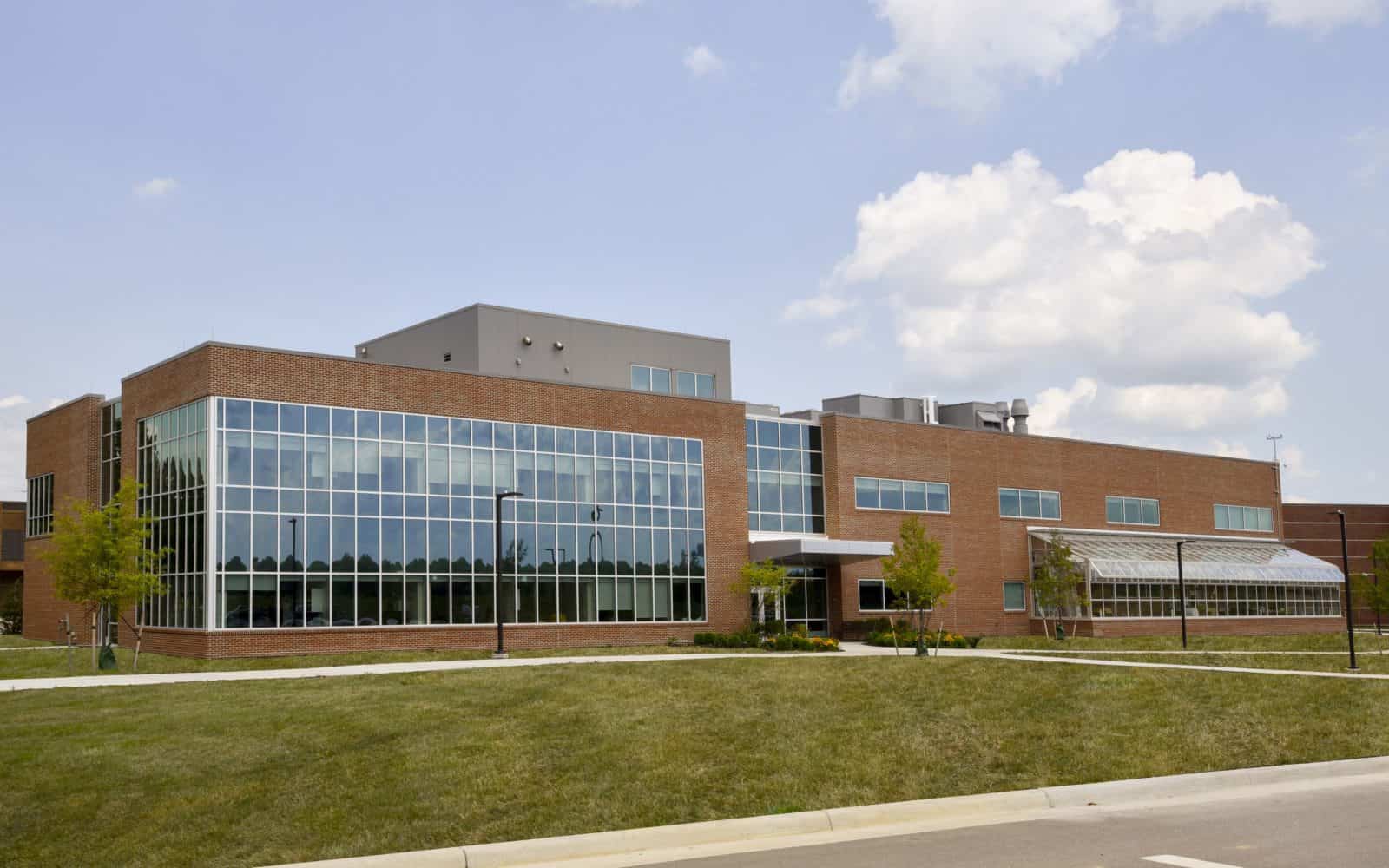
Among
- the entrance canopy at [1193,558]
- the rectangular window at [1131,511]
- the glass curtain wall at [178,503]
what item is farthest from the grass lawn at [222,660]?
the rectangular window at [1131,511]

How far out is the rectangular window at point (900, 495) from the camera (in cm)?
5338

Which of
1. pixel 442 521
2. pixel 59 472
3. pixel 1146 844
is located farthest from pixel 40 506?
pixel 1146 844

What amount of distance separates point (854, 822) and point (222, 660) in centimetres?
2712

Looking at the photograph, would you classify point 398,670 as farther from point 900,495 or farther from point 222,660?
point 900,495

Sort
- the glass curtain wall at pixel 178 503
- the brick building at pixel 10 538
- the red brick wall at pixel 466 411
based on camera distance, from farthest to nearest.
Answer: the brick building at pixel 10 538
the red brick wall at pixel 466 411
the glass curtain wall at pixel 178 503

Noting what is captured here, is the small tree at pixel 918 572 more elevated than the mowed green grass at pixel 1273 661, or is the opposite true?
the small tree at pixel 918 572

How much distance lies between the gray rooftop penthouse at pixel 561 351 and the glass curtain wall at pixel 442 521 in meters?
3.43

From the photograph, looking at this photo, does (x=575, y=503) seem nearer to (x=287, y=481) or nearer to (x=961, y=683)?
(x=287, y=481)

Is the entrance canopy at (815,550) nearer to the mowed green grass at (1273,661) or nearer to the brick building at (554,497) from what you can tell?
the brick building at (554,497)

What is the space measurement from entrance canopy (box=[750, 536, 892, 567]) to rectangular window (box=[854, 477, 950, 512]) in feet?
8.28

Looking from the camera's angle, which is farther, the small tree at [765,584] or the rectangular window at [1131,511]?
the rectangular window at [1131,511]

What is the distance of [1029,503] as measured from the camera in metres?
59.6

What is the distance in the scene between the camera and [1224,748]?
17531 mm

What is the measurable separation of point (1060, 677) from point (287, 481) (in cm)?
2374
